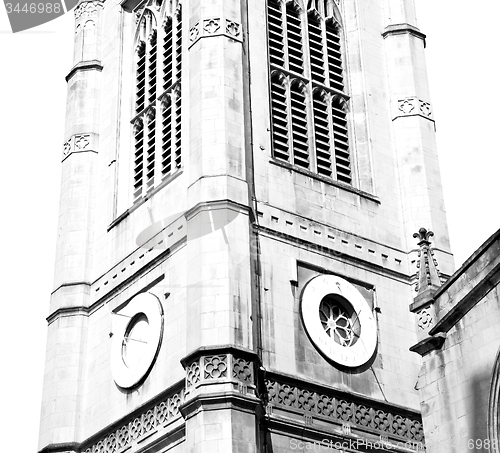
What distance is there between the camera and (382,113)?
3519 cm

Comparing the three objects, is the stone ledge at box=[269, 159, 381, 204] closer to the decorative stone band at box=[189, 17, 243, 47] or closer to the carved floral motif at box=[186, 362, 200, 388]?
the decorative stone band at box=[189, 17, 243, 47]

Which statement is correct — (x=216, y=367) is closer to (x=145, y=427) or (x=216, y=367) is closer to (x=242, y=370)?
(x=242, y=370)

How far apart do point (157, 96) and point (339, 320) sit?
846cm

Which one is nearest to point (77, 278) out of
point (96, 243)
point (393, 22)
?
point (96, 243)

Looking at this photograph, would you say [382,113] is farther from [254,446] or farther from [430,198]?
[254,446]

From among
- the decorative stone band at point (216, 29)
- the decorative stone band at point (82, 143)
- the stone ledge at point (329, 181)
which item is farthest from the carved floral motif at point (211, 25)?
the decorative stone band at point (82, 143)

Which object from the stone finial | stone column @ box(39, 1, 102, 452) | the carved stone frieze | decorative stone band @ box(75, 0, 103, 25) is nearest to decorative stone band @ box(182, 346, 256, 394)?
the carved stone frieze

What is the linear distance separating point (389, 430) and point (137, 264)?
7.55 meters

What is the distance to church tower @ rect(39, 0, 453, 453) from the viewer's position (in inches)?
1112

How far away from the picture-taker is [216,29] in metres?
32.1

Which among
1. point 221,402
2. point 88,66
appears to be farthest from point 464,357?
point 88,66

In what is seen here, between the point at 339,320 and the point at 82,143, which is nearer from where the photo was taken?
the point at 339,320

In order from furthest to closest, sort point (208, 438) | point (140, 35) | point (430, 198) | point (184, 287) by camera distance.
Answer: point (140, 35)
point (430, 198)
point (184, 287)
point (208, 438)

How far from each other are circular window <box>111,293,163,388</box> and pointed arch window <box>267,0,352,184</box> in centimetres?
510
